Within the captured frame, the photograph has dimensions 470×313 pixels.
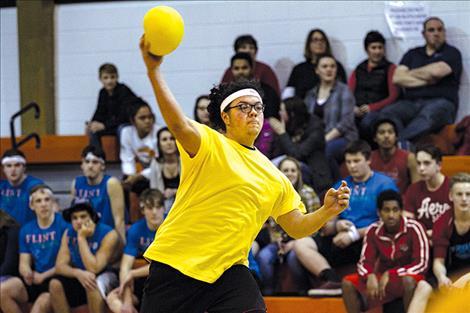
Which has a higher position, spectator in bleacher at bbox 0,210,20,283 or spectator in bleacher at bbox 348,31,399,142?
spectator in bleacher at bbox 348,31,399,142

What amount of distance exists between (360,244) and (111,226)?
231 centimetres

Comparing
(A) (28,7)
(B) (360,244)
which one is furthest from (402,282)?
(A) (28,7)

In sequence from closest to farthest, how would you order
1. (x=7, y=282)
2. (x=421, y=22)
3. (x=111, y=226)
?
(x=7, y=282) < (x=111, y=226) < (x=421, y=22)

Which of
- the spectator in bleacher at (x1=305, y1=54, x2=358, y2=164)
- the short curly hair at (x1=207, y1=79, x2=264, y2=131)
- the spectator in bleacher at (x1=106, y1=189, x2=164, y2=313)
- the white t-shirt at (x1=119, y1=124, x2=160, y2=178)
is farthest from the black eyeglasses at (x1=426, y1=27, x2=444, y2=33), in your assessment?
the short curly hair at (x1=207, y1=79, x2=264, y2=131)

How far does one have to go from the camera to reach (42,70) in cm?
1143

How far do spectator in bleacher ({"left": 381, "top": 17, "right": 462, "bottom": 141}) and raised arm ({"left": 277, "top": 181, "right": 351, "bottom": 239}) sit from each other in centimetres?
426

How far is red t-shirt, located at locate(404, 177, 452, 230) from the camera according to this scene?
26.0 feet

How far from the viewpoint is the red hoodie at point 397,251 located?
24.2 feet

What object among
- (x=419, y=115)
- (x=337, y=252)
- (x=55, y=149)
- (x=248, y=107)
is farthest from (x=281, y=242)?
(x=55, y=149)

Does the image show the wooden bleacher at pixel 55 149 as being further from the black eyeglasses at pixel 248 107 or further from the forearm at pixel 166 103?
the forearm at pixel 166 103

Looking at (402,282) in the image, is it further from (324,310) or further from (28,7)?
(28,7)

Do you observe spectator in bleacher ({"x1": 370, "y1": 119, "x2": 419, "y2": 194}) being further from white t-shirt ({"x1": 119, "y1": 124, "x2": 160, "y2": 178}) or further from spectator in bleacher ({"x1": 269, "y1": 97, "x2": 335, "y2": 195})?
white t-shirt ({"x1": 119, "y1": 124, "x2": 160, "y2": 178})

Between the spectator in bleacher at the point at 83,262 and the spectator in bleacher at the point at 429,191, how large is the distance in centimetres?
249

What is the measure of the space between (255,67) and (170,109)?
5.70m
